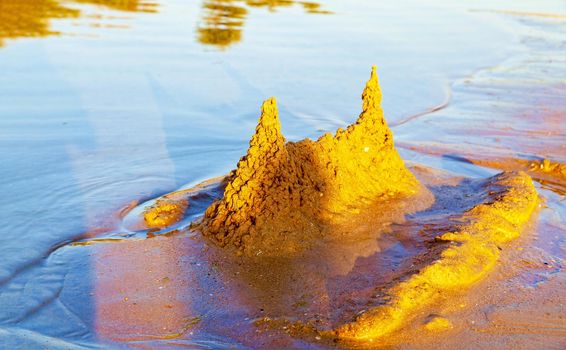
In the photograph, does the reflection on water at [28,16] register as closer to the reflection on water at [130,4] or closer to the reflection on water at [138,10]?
the reflection on water at [138,10]

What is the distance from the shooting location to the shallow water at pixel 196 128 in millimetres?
3809

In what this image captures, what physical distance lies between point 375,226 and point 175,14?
12.4 metres

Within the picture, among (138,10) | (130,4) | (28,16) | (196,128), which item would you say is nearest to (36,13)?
(28,16)

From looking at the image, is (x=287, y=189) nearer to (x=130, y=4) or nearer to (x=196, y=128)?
(x=196, y=128)

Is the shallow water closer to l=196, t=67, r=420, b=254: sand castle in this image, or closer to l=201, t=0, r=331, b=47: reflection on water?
l=201, t=0, r=331, b=47: reflection on water

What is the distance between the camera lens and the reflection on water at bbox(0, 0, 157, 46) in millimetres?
12578

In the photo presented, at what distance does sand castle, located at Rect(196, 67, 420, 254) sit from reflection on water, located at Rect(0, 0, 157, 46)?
821 centimetres

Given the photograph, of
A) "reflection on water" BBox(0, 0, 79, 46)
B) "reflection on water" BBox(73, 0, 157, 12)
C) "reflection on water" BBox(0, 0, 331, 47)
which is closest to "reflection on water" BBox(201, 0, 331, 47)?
"reflection on water" BBox(0, 0, 331, 47)

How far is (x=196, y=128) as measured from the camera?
760cm

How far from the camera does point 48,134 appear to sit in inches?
279

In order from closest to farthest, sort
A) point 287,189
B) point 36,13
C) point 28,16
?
1. point 287,189
2. point 28,16
3. point 36,13

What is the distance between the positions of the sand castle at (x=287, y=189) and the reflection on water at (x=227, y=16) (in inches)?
314

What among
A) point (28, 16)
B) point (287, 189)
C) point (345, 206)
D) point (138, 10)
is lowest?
point (345, 206)

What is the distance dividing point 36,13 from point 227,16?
4.28 metres
